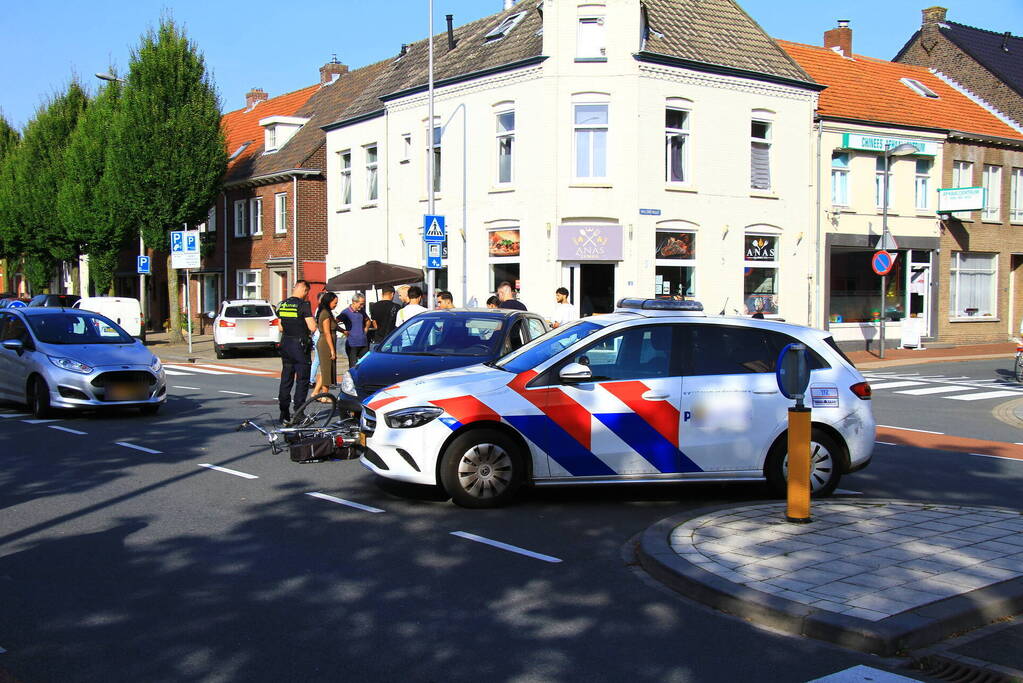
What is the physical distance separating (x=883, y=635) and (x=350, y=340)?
41.8 ft

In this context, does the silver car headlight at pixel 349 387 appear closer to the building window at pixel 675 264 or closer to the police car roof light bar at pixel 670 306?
the police car roof light bar at pixel 670 306

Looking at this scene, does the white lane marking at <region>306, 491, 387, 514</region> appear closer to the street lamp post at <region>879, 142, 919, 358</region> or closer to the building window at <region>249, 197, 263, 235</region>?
the street lamp post at <region>879, 142, 919, 358</region>

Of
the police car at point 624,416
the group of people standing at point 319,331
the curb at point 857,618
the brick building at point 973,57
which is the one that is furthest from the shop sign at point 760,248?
the curb at point 857,618

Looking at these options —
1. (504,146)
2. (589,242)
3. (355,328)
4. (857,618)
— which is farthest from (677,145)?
(857,618)

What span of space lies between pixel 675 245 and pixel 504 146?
513 cm

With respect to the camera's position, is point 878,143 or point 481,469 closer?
point 481,469

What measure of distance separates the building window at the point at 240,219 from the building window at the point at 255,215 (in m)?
0.57

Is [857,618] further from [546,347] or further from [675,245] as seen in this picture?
[675,245]

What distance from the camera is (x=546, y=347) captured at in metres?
8.48

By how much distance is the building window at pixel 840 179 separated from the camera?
28406mm

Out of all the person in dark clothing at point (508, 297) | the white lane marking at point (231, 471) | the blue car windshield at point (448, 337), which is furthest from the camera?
the person in dark clothing at point (508, 297)

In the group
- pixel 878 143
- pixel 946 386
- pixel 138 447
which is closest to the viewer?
pixel 138 447

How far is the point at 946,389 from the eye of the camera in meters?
19.5

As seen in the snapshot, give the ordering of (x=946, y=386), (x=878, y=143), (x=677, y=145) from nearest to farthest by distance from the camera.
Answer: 1. (x=946, y=386)
2. (x=677, y=145)
3. (x=878, y=143)
